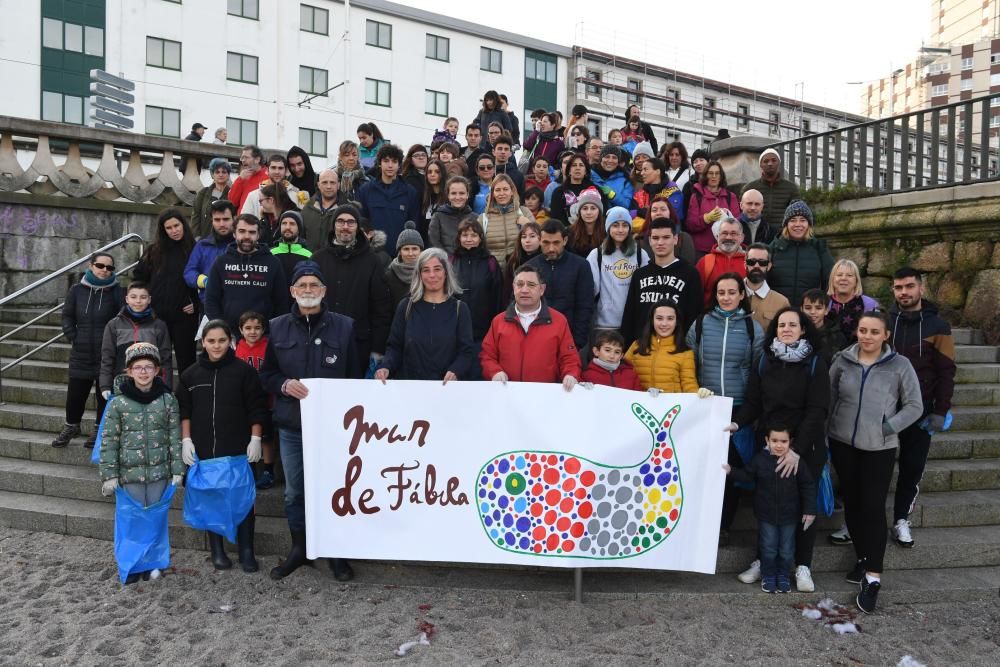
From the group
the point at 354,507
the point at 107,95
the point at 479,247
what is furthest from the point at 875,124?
the point at 107,95

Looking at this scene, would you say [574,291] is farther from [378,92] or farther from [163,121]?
[378,92]

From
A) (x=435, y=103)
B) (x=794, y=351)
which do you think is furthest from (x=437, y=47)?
(x=794, y=351)

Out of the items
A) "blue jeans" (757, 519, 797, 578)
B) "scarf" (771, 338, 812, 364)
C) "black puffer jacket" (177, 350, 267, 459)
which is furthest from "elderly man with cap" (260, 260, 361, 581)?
"scarf" (771, 338, 812, 364)

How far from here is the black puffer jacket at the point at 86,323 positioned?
6.10 metres

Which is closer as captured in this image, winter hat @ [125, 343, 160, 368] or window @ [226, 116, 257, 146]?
winter hat @ [125, 343, 160, 368]

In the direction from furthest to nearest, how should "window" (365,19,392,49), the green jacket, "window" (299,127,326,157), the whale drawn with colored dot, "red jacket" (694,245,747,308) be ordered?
1. "window" (365,19,392,49)
2. "window" (299,127,326,157)
3. "red jacket" (694,245,747,308)
4. the green jacket
5. the whale drawn with colored dot

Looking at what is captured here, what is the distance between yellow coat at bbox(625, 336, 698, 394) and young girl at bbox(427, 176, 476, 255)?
89.2 inches

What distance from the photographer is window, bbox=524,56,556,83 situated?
129ft

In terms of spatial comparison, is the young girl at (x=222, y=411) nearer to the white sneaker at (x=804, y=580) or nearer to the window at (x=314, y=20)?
the white sneaker at (x=804, y=580)

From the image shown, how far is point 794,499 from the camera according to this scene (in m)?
4.41

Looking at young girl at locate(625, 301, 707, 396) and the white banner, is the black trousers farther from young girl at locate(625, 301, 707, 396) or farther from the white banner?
young girl at locate(625, 301, 707, 396)

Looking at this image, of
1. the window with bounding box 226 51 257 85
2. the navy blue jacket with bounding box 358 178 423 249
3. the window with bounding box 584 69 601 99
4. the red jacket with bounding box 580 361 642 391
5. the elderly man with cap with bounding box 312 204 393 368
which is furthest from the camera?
the window with bounding box 584 69 601 99

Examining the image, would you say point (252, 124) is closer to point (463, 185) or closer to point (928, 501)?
point (463, 185)

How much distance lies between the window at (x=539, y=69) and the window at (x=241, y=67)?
14.3 m
